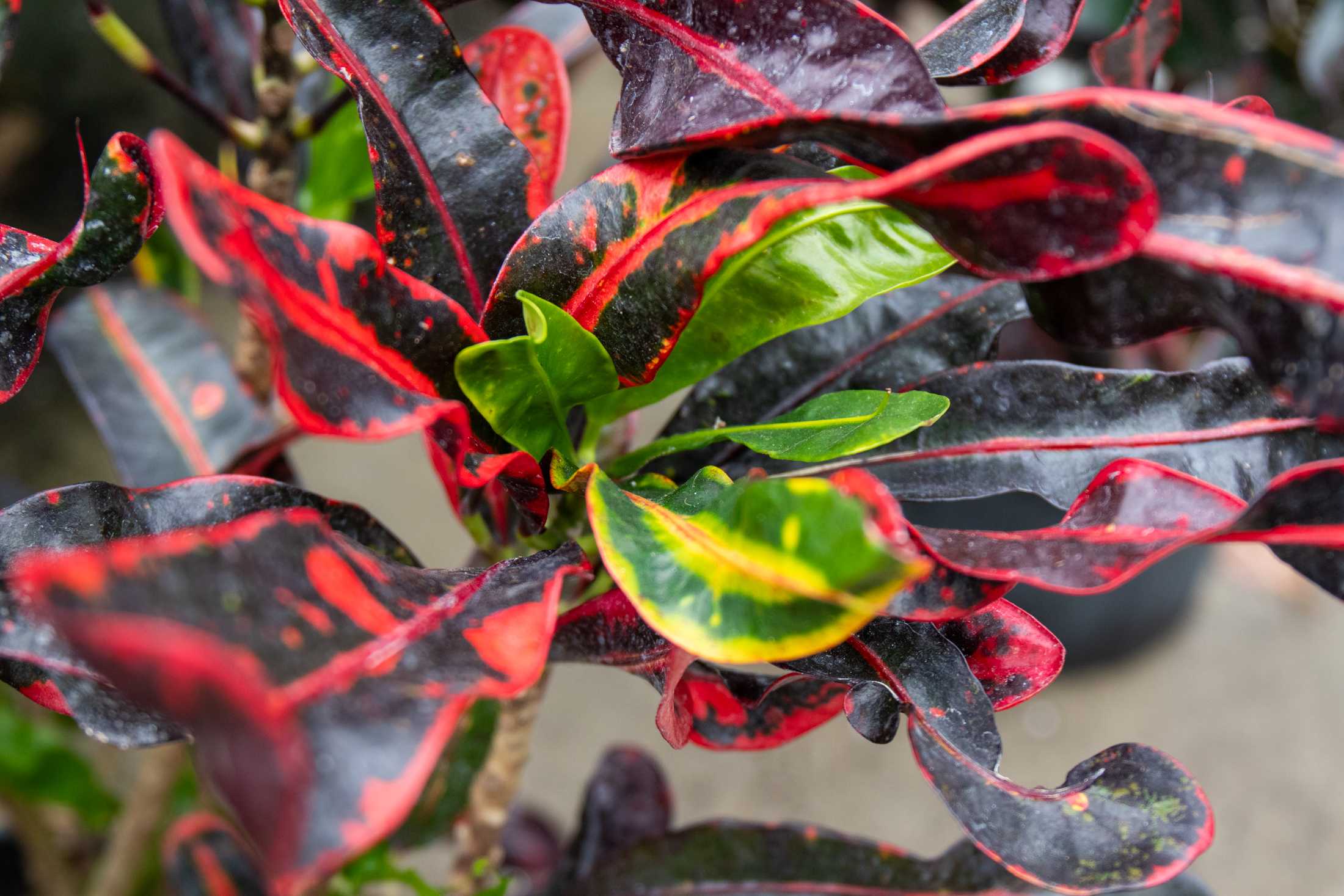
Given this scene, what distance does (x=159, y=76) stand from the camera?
627mm

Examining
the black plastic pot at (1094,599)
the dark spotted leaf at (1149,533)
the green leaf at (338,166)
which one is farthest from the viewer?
the black plastic pot at (1094,599)

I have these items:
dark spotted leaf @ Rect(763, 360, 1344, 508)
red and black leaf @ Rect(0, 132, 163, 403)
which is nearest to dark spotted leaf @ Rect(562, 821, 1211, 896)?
dark spotted leaf @ Rect(763, 360, 1344, 508)

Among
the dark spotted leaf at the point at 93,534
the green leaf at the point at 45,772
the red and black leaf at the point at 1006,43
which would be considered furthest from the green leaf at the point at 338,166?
the green leaf at the point at 45,772

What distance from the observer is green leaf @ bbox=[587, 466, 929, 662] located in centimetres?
25

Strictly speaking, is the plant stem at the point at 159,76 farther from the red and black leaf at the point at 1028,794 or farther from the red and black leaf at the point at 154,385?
the red and black leaf at the point at 1028,794

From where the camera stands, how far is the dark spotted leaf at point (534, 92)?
498mm

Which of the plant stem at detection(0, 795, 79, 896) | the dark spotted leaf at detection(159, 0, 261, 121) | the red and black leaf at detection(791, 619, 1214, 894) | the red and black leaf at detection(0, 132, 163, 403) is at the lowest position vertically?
the plant stem at detection(0, 795, 79, 896)

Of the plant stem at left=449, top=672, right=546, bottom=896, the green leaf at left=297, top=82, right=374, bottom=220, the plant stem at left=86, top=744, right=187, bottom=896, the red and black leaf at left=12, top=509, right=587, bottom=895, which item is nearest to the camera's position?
the red and black leaf at left=12, top=509, right=587, bottom=895

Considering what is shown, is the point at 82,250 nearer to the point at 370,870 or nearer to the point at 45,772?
the point at 370,870

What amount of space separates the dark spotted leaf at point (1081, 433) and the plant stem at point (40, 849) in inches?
37.5

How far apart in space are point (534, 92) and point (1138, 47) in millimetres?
285

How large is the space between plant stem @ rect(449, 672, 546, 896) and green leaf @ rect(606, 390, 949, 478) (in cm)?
24

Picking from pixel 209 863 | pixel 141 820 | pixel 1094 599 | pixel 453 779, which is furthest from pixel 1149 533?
pixel 1094 599

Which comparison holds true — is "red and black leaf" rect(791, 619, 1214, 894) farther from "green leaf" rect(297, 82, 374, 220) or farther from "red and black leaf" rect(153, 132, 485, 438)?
"green leaf" rect(297, 82, 374, 220)
